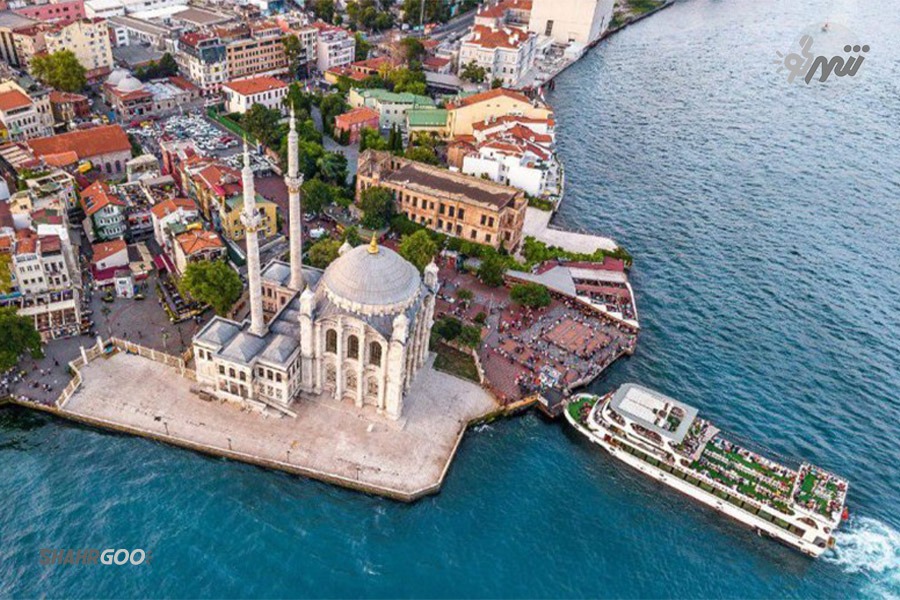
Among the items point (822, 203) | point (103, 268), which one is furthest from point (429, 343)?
point (822, 203)

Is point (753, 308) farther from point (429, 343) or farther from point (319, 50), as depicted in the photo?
point (319, 50)

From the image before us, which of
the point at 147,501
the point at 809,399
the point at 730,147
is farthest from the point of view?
the point at 730,147

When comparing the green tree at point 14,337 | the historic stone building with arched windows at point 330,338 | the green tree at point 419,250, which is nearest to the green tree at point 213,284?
the historic stone building with arched windows at point 330,338

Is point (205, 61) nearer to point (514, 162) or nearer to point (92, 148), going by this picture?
point (92, 148)

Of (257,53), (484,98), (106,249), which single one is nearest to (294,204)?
(106,249)

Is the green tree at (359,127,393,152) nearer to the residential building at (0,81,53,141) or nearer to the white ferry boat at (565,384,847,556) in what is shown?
the residential building at (0,81,53,141)
